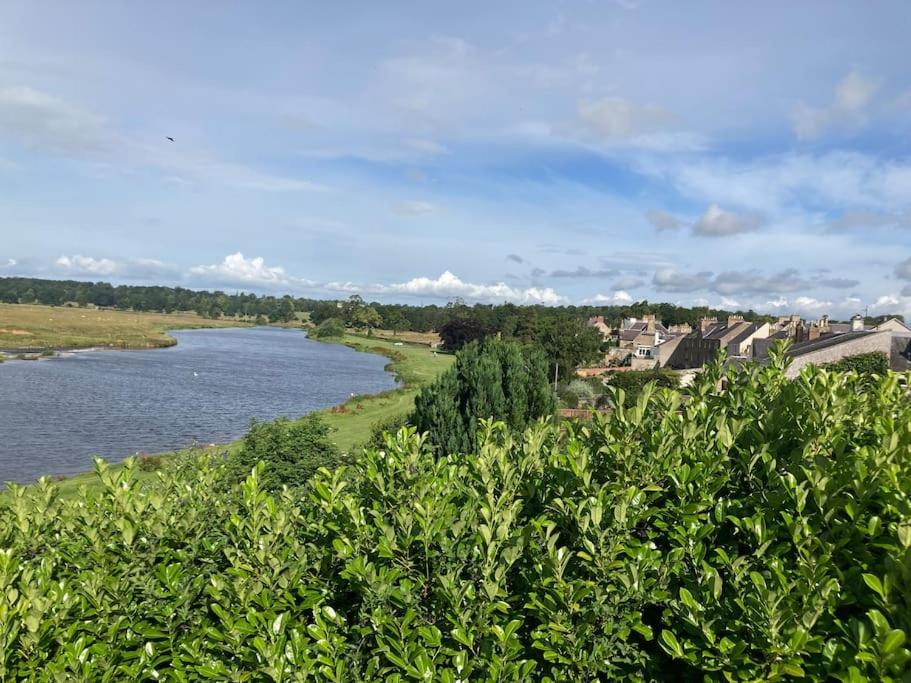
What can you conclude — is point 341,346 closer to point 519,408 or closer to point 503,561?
point 519,408

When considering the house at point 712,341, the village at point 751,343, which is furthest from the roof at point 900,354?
the house at point 712,341

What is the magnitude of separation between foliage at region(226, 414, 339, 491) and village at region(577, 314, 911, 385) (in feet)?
73.6

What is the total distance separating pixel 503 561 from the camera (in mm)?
3779

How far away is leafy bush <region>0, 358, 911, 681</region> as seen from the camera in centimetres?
320

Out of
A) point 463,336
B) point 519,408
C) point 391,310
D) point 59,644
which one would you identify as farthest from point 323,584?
point 391,310

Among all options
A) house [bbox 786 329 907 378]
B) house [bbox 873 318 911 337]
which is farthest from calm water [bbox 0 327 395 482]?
house [bbox 873 318 911 337]

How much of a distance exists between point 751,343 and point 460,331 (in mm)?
59421

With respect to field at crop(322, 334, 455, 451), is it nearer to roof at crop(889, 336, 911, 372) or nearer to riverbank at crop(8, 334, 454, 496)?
riverbank at crop(8, 334, 454, 496)

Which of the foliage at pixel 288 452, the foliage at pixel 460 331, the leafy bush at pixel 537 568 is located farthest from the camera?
the foliage at pixel 460 331

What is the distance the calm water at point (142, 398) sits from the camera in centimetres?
3600

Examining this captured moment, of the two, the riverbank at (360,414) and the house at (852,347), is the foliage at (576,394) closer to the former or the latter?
the riverbank at (360,414)

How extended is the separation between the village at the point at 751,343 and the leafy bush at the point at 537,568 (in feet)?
99.0

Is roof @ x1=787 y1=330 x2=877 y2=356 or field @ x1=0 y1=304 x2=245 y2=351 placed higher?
roof @ x1=787 y1=330 x2=877 y2=356

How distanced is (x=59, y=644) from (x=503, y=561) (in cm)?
308
